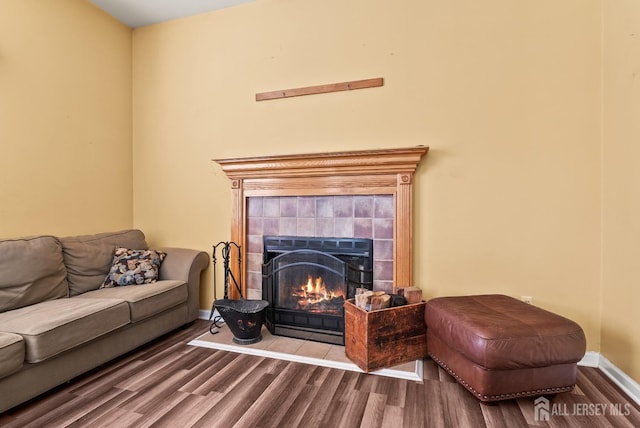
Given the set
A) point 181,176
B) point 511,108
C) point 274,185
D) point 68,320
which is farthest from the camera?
point 181,176

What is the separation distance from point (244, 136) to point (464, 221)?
2.11m

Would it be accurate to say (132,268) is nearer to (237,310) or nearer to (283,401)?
(237,310)

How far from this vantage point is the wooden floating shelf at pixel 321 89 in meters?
2.58

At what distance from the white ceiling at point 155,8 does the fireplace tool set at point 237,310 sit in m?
→ 2.30

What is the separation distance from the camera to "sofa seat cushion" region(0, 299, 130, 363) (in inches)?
66.9

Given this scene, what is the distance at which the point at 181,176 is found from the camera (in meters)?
3.23

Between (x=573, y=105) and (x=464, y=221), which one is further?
(x=464, y=221)

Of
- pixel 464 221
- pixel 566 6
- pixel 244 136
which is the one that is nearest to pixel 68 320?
pixel 244 136

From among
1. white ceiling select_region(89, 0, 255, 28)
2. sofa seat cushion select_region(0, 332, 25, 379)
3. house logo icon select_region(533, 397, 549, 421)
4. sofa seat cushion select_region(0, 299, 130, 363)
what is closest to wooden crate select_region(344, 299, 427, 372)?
house logo icon select_region(533, 397, 549, 421)

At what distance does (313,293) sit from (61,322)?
1704 mm

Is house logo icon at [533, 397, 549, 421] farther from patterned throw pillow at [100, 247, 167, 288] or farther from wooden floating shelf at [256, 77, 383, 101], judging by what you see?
patterned throw pillow at [100, 247, 167, 288]

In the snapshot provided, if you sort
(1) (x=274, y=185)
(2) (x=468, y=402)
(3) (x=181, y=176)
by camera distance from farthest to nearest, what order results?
(3) (x=181, y=176)
(1) (x=274, y=185)
(2) (x=468, y=402)

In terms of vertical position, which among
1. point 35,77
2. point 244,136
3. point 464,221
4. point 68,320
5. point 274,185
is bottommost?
point 68,320

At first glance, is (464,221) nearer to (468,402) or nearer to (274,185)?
(468,402)
